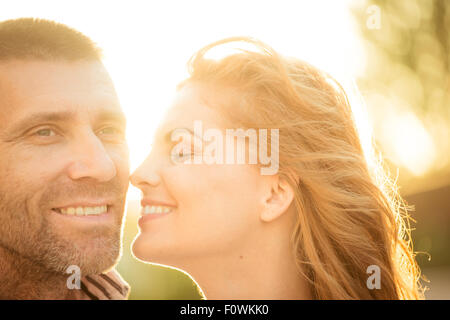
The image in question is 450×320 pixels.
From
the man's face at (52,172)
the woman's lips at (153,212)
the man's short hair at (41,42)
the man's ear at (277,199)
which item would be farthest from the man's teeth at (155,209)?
the man's short hair at (41,42)

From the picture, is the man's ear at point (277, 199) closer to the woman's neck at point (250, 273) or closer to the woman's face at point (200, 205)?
the woman's face at point (200, 205)

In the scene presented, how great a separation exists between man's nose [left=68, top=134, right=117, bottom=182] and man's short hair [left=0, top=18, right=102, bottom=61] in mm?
635

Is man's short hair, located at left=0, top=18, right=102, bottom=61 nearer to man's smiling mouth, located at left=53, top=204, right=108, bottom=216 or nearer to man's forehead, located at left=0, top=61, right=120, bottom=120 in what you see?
man's forehead, located at left=0, top=61, right=120, bottom=120

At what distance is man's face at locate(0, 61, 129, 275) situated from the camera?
2902 millimetres

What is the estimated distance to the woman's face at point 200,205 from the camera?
9.09ft

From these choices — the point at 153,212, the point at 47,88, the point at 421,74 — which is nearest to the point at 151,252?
the point at 153,212

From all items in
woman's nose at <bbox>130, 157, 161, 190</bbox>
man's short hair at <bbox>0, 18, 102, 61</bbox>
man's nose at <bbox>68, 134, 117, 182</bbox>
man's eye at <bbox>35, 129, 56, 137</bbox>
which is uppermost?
man's short hair at <bbox>0, 18, 102, 61</bbox>

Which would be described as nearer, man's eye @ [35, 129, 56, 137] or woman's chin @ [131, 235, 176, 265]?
woman's chin @ [131, 235, 176, 265]

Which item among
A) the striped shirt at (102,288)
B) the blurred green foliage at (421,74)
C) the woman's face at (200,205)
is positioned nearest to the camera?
the woman's face at (200,205)

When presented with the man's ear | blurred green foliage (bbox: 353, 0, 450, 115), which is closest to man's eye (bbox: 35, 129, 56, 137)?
the man's ear

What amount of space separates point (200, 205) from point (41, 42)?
157 cm

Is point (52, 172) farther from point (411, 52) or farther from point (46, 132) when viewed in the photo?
point (411, 52)

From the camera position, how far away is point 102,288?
340cm

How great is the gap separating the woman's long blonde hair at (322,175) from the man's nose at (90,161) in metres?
0.84
